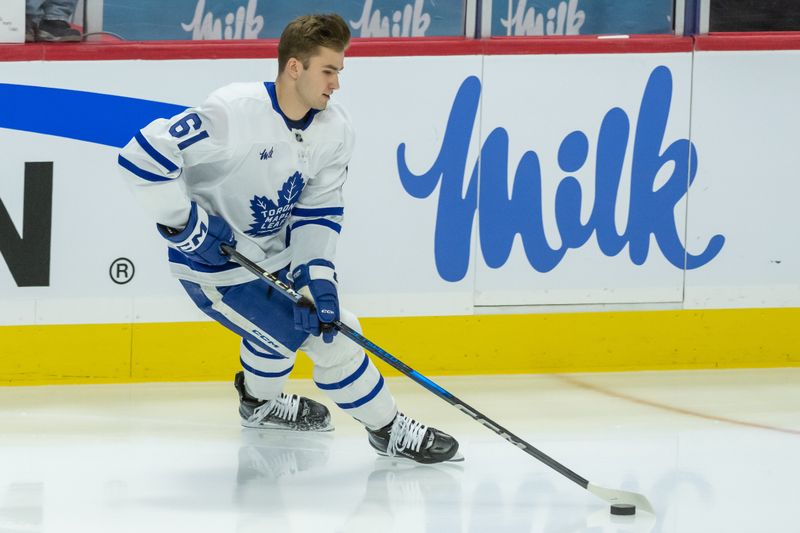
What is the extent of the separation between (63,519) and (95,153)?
1.62 metres

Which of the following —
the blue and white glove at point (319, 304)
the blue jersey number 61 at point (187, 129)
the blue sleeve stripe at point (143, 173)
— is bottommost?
the blue and white glove at point (319, 304)

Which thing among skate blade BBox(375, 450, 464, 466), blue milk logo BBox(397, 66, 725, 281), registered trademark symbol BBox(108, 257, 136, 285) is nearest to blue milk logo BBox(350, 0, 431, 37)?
blue milk logo BBox(397, 66, 725, 281)

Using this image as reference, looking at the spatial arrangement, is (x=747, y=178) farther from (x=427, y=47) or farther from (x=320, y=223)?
(x=320, y=223)

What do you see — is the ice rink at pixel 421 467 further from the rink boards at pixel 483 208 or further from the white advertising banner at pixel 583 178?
the white advertising banner at pixel 583 178

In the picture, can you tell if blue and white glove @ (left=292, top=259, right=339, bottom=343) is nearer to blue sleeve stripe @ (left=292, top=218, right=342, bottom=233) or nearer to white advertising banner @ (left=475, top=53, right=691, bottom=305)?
blue sleeve stripe @ (left=292, top=218, right=342, bottom=233)

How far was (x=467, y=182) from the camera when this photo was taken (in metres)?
4.54

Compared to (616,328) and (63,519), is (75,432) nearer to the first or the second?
(63,519)

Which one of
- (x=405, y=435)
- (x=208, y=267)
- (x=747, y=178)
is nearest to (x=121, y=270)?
(x=208, y=267)

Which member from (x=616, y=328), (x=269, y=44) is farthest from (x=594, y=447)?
(x=269, y=44)

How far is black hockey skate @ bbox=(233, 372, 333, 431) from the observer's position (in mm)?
3826

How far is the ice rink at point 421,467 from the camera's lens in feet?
9.92

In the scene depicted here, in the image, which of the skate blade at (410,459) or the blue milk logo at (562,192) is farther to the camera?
the blue milk logo at (562,192)

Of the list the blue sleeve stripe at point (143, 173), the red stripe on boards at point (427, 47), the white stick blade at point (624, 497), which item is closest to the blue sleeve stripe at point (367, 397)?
the white stick blade at point (624, 497)

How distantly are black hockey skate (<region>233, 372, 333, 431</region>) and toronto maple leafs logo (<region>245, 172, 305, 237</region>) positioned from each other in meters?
0.59
